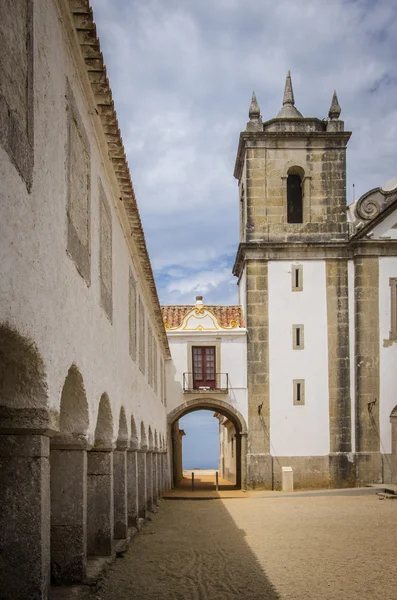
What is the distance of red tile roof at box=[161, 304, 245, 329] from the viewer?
26.6 metres

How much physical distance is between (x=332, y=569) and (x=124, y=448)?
11.2ft

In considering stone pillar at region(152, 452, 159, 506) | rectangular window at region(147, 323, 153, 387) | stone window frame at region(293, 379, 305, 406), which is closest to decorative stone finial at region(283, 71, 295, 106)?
stone window frame at region(293, 379, 305, 406)

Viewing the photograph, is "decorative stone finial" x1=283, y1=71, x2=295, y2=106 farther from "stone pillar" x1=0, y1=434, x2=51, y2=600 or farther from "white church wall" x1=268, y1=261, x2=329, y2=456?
"stone pillar" x1=0, y1=434, x2=51, y2=600

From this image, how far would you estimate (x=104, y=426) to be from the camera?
379 inches

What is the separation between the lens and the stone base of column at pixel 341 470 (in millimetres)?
24734

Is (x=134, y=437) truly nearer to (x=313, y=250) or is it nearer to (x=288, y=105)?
(x=313, y=250)

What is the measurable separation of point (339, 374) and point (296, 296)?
2.92m

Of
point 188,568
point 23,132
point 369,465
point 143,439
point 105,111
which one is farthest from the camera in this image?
point 369,465

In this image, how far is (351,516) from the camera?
1634cm

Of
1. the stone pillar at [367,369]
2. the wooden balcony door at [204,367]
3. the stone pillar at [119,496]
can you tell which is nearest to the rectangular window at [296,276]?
the stone pillar at [367,369]

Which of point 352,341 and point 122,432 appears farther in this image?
point 352,341

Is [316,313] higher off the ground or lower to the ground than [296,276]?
lower

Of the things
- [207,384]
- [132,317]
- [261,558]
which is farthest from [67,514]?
[207,384]

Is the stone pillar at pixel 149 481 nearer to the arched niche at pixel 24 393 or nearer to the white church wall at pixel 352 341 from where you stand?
the white church wall at pixel 352 341
